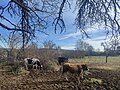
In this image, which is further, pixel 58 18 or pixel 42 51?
pixel 42 51

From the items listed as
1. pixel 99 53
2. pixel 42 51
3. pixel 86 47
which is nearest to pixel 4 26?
pixel 42 51

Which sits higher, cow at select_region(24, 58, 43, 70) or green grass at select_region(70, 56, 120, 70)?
cow at select_region(24, 58, 43, 70)

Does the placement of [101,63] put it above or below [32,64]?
below

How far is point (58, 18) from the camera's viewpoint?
5852 mm

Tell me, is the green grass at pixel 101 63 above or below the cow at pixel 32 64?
below

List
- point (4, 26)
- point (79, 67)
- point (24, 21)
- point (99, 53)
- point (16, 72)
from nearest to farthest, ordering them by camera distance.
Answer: point (4, 26)
point (24, 21)
point (79, 67)
point (16, 72)
point (99, 53)

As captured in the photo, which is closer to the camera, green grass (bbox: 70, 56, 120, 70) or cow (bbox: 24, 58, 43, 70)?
cow (bbox: 24, 58, 43, 70)

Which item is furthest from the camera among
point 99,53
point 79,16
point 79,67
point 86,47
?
point 86,47

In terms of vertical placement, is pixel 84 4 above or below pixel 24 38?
above

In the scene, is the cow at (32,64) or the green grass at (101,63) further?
the green grass at (101,63)

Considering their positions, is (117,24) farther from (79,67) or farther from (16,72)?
(16,72)

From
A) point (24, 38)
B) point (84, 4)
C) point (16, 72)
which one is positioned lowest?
point (16, 72)

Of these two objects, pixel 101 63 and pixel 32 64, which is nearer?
pixel 32 64

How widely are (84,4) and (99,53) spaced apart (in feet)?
189
